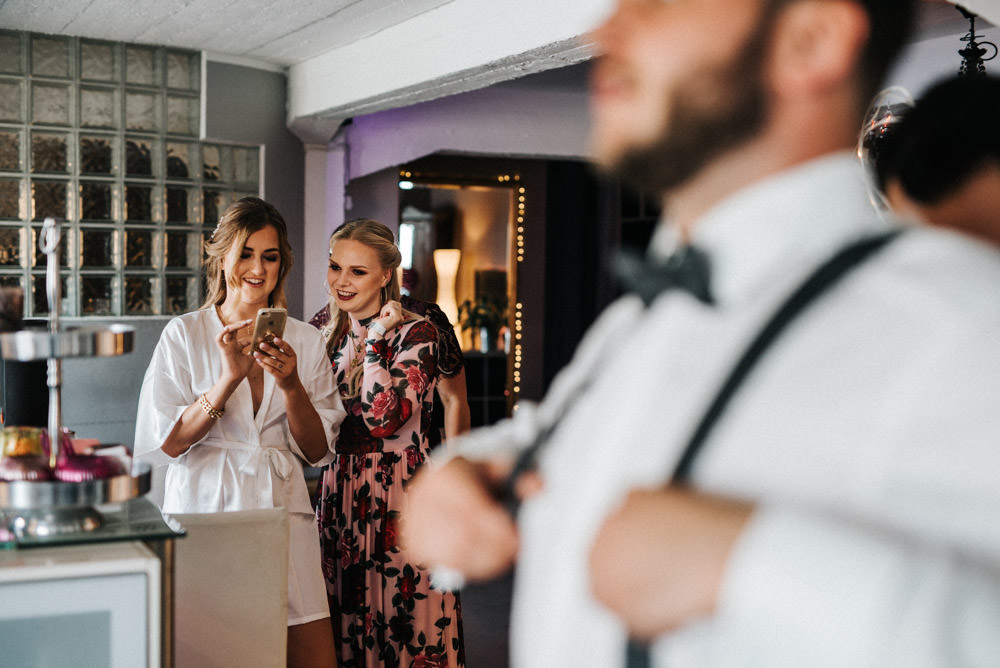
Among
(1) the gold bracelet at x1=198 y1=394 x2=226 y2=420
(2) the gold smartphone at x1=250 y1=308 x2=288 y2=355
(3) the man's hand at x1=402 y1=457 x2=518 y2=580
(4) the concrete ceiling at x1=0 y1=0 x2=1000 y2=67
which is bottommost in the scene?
(1) the gold bracelet at x1=198 y1=394 x2=226 y2=420

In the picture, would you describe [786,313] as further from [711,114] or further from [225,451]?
[225,451]

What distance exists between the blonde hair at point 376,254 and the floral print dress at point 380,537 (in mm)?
261

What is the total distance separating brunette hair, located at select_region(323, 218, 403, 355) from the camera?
3.03 metres

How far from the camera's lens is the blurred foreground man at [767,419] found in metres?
0.46

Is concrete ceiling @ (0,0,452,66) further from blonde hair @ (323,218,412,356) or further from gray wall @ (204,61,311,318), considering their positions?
blonde hair @ (323,218,412,356)

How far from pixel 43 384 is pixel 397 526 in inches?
43.2

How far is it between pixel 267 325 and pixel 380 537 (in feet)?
2.78

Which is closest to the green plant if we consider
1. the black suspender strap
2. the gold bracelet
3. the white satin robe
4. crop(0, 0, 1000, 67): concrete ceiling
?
crop(0, 0, 1000, 67): concrete ceiling

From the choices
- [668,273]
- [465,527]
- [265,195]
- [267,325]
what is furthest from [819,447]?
[265,195]

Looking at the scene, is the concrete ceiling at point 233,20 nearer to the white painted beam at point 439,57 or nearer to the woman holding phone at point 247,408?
the white painted beam at point 439,57

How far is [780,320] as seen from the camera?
537 millimetres

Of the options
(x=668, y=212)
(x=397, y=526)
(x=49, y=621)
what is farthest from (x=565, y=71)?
(x=668, y=212)

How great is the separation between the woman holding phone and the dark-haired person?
1785 millimetres

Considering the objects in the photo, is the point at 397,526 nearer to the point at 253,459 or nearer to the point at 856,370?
the point at 253,459
